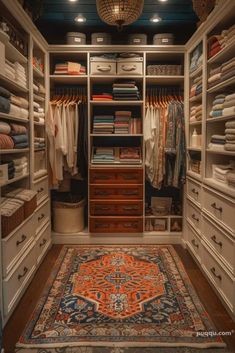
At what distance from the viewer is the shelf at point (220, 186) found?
2279 mm

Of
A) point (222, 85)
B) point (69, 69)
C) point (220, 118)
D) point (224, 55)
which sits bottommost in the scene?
point (220, 118)

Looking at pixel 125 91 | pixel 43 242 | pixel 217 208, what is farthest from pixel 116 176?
pixel 217 208

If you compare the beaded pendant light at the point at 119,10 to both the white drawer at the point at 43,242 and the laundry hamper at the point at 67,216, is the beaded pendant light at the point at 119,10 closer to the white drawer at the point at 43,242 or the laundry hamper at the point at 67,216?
the white drawer at the point at 43,242

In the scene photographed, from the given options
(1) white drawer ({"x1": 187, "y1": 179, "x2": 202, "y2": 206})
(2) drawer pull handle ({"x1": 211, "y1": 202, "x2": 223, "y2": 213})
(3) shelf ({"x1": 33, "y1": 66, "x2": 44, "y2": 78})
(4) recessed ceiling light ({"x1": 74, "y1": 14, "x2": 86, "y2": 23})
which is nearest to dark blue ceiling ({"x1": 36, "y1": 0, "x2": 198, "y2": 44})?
(4) recessed ceiling light ({"x1": 74, "y1": 14, "x2": 86, "y2": 23})

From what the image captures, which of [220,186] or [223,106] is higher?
[223,106]

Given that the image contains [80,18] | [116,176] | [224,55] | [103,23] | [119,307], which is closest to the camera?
[119,307]

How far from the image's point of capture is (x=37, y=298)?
2.56 metres

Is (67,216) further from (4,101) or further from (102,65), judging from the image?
(4,101)

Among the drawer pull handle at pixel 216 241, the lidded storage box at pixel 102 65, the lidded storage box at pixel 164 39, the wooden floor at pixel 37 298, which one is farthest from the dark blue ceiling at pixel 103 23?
the wooden floor at pixel 37 298

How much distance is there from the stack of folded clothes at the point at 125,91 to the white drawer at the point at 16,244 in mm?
1738

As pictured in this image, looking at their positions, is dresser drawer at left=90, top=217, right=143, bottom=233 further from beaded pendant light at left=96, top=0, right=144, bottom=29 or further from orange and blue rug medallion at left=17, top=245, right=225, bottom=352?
beaded pendant light at left=96, top=0, right=144, bottom=29

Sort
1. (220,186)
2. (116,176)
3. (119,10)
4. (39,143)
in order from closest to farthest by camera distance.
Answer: (119,10) → (220,186) → (39,143) → (116,176)

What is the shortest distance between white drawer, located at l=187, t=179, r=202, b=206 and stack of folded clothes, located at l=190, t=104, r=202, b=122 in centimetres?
67

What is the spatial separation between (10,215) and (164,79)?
253cm
